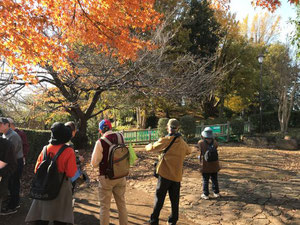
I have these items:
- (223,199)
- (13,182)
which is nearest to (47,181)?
(13,182)

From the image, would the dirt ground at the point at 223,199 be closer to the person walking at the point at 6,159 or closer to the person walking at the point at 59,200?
the person walking at the point at 6,159

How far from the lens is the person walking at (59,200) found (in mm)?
2520

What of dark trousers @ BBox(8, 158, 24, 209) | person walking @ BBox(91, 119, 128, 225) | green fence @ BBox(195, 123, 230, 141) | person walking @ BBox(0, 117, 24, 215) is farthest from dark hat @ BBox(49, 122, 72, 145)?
green fence @ BBox(195, 123, 230, 141)

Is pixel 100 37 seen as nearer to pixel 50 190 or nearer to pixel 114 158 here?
pixel 114 158

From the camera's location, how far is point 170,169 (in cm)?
350

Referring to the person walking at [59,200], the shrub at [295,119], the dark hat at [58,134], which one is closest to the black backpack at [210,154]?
the person walking at [59,200]

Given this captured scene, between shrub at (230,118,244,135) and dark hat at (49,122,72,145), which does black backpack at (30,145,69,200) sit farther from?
shrub at (230,118,244,135)

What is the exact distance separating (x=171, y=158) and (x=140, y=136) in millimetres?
10623

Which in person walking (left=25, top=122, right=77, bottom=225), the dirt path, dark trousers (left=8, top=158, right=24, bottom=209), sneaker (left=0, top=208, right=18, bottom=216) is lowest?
the dirt path

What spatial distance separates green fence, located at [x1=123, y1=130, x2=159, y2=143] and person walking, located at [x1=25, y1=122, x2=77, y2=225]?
446 inches

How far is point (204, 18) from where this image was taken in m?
16.1

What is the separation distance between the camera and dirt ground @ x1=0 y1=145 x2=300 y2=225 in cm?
398

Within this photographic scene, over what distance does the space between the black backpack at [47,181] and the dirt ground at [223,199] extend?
5.45 feet

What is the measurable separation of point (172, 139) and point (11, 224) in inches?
122
